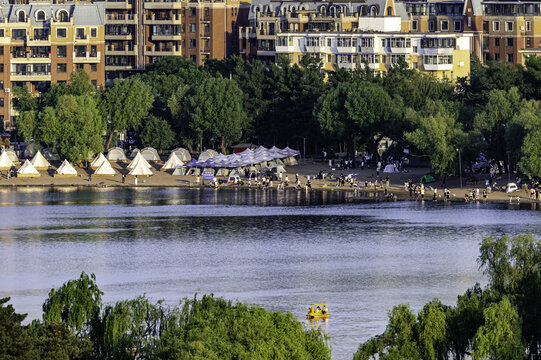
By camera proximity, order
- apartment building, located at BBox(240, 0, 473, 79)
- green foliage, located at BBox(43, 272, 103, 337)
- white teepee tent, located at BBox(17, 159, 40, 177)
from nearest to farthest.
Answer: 1. green foliage, located at BBox(43, 272, 103, 337)
2. white teepee tent, located at BBox(17, 159, 40, 177)
3. apartment building, located at BBox(240, 0, 473, 79)

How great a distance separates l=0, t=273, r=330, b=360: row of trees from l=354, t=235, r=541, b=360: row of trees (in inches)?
131

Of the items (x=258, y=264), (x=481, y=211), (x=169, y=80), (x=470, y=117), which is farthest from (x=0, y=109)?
(x=258, y=264)

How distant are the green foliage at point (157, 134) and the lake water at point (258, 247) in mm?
18699

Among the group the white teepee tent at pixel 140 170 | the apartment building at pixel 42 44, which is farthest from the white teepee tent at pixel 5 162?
the apartment building at pixel 42 44

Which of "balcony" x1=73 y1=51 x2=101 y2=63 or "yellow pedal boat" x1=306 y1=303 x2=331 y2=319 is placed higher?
"balcony" x1=73 y1=51 x2=101 y2=63

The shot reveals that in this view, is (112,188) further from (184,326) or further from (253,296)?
(184,326)

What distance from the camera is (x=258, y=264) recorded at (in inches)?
3809

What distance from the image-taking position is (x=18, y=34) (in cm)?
19450

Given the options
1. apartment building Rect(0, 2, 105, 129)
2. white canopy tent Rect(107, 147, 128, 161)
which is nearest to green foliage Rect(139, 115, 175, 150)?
white canopy tent Rect(107, 147, 128, 161)

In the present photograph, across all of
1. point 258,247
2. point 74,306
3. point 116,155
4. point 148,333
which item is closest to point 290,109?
point 116,155

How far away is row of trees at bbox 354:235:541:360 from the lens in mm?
56250

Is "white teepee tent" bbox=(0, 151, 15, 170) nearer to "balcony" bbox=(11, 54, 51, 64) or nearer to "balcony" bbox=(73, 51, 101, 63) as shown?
"balcony" bbox=(11, 54, 51, 64)

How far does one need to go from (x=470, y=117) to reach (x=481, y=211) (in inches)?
982

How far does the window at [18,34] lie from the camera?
194250 millimetres
